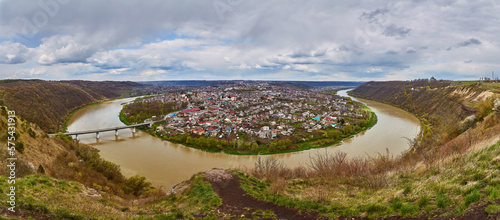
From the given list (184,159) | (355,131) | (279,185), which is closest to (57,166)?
(184,159)

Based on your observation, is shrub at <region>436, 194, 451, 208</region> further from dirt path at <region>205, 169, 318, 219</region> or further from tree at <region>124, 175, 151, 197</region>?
tree at <region>124, 175, 151, 197</region>

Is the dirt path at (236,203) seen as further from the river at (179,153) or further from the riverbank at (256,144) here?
the riverbank at (256,144)

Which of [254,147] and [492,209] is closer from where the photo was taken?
[492,209]

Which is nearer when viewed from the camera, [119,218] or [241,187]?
[119,218]

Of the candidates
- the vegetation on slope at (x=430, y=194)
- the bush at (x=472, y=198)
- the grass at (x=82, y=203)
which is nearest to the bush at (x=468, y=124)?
the vegetation on slope at (x=430, y=194)

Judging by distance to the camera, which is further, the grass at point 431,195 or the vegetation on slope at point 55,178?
the vegetation on slope at point 55,178

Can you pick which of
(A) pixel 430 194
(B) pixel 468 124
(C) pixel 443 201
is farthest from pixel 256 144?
(C) pixel 443 201

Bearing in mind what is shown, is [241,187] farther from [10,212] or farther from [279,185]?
[10,212]

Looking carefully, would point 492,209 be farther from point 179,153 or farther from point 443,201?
point 179,153
